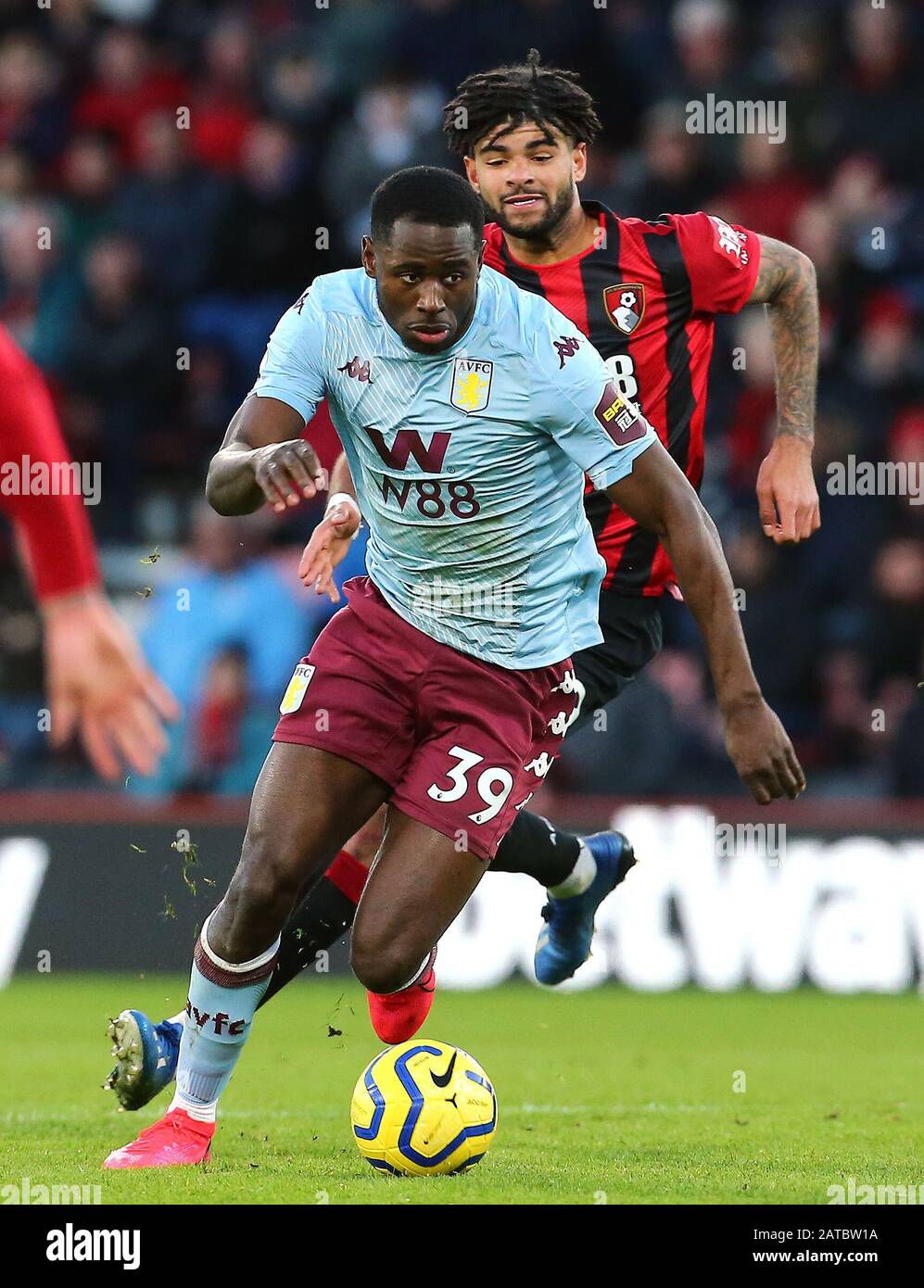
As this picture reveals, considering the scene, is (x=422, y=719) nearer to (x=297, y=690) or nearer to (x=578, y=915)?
(x=297, y=690)

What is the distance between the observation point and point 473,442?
5.52 meters

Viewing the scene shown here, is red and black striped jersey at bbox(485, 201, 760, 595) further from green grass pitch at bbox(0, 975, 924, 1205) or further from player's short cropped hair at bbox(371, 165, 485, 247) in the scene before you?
green grass pitch at bbox(0, 975, 924, 1205)

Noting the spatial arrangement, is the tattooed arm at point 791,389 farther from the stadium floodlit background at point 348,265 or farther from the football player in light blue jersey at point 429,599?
the stadium floodlit background at point 348,265

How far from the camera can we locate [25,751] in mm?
12539

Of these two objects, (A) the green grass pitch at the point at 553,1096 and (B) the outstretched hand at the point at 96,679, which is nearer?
(B) the outstretched hand at the point at 96,679

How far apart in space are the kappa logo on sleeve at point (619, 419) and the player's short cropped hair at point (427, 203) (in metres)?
0.52

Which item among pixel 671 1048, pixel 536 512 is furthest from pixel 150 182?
pixel 536 512

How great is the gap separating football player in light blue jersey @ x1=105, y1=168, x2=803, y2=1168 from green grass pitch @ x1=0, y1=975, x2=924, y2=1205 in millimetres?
518

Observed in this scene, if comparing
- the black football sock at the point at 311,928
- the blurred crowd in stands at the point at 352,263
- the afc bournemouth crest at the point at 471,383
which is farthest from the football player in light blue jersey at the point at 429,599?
the blurred crowd in stands at the point at 352,263

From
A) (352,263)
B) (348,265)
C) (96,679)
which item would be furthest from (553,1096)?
(352,263)

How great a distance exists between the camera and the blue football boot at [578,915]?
23.5ft

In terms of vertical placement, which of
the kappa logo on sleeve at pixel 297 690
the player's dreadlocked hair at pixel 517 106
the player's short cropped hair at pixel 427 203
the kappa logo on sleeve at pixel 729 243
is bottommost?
the kappa logo on sleeve at pixel 297 690

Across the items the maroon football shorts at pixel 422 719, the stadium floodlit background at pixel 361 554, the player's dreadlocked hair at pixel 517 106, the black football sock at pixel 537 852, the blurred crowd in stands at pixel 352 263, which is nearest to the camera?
the maroon football shorts at pixel 422 719

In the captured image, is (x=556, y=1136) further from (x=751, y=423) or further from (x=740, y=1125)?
(x=751, y=423)
